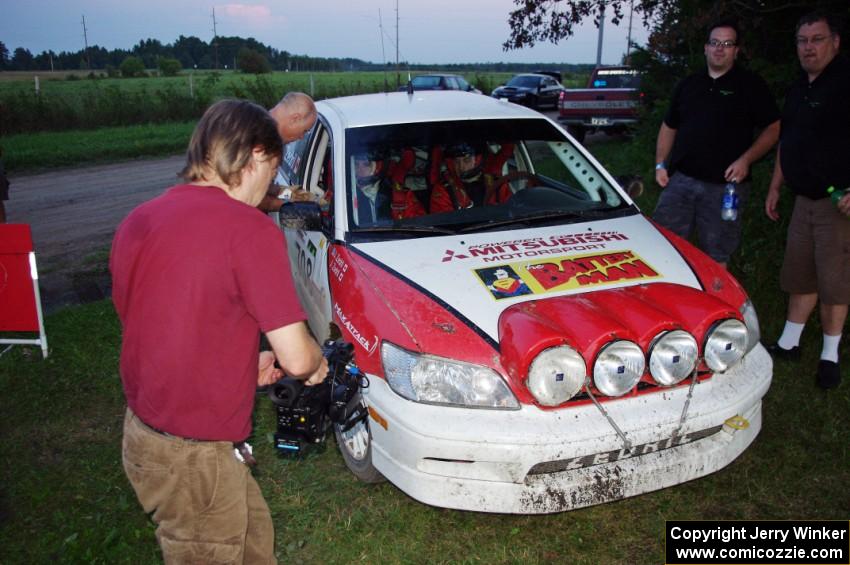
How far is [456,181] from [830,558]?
2658 mm

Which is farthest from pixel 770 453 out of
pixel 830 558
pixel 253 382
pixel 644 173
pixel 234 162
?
pixel 644 173

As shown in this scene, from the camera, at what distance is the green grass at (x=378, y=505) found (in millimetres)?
2959

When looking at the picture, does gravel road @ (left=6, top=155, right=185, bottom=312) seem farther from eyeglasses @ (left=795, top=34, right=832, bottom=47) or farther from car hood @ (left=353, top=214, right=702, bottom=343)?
eyeglasses @ (left=795, top=34, right=832, bottom=47)

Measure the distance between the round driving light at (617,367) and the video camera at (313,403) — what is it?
3.18 feet

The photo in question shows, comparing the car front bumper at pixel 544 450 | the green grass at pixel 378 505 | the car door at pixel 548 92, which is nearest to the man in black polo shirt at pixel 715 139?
the green grass at pixel 378 505

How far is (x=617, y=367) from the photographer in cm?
269

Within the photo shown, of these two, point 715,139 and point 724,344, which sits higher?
point 715,139

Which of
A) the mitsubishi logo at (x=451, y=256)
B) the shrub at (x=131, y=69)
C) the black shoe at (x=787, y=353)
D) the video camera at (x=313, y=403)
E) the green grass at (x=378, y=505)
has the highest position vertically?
the shrub at (x=131, y=69)

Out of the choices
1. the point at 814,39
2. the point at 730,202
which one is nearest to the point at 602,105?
the point at 730,202

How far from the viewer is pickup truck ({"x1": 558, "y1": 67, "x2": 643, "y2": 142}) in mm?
15828

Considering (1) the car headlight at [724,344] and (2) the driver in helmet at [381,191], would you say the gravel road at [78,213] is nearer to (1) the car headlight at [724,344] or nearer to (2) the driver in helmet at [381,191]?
(2) the driver in helmet at [381,191]

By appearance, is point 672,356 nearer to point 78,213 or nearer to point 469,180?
point 469,180

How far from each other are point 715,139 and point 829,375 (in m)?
1.61

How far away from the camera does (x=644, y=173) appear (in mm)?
9625
